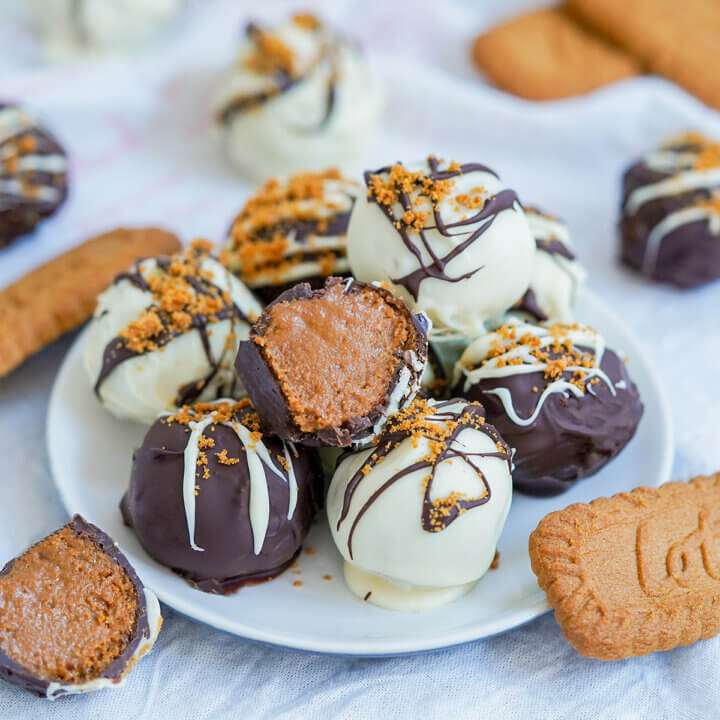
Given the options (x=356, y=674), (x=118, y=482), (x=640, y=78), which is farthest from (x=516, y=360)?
(x=640, y=78)

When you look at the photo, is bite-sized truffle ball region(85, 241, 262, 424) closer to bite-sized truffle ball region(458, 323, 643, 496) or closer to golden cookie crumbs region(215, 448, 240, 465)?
golden cookie crumbs region(215, 448, 240, 465)

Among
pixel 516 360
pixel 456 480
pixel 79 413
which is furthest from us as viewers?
pixel 79 413

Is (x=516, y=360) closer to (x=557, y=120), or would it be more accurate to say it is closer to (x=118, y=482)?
(x=118, y=482)

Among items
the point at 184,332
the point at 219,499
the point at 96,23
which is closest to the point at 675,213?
the point at 184,332

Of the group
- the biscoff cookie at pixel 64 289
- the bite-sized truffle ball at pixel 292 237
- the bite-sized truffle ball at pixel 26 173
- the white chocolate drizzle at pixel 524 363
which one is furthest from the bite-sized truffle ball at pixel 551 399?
the bite-sized truffle ball at pixel 26 173

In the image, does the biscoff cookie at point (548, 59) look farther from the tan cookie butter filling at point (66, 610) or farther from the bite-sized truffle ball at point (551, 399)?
the tan cookie butter filling at point (66, 610)
